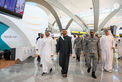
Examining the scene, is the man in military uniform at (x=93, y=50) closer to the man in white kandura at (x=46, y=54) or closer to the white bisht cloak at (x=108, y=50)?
the white bisht cloak at (x=108, y=50)

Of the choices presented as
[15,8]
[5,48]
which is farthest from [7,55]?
[15,8]

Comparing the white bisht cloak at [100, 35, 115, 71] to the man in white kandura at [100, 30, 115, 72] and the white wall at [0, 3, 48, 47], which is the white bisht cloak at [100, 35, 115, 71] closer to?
the man in white kandura at [100, 30, 115, 72]

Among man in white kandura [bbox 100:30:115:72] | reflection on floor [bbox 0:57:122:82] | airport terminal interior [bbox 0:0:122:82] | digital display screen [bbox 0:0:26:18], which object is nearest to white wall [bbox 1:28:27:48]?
airport terminal interior [bbox 0:0:122:82]

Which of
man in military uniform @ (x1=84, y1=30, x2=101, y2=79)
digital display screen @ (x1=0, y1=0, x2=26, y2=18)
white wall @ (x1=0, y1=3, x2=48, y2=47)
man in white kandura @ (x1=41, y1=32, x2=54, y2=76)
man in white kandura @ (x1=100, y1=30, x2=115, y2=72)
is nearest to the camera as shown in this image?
man in military uniform @ (x1=84, y1=30, x2=101, y2=79)

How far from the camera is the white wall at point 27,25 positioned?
5737 millimetres

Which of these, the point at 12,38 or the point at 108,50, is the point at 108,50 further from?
the point at 12,38

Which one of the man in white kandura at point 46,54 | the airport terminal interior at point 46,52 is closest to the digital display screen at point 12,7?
the airport terminal interior at point 46,52

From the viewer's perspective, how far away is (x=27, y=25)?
6.66 metres

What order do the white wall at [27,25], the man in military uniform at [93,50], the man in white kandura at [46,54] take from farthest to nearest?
the white wall at [27,25] → the man in white kandura at [46,54] → the man in military uniform at [93,50]

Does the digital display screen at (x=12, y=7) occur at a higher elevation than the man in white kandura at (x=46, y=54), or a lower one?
higher

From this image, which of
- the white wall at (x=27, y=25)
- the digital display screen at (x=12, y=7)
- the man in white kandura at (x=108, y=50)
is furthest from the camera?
the white wall at (x=27, y=25)

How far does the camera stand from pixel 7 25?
594 cm

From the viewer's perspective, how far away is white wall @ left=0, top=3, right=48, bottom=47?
574 centimetres

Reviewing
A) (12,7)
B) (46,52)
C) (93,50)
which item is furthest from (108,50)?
(12,7)
